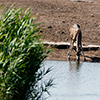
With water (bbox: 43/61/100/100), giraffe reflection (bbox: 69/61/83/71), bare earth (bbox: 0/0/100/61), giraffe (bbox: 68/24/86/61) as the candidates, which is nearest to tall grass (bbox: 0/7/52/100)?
water (bbox: 43/61/100/100)

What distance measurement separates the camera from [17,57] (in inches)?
234

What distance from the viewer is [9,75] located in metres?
5.91

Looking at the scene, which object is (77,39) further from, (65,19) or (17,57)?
(17,57)

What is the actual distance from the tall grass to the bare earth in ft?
23.6

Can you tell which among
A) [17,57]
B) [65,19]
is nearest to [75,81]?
[17,57]

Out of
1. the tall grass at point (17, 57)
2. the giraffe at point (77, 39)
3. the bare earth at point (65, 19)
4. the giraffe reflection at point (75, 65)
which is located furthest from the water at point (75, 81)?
the tall grass at point (17, 57)

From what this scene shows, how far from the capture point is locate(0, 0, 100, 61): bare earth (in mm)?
14398

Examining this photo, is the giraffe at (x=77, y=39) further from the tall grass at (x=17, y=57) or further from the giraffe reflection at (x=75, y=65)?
the tall grass at (x=17, y=57)

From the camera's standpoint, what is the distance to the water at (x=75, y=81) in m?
8.17

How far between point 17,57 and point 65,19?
14245 millimetres

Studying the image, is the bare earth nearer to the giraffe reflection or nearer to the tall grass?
the giraffe reflection

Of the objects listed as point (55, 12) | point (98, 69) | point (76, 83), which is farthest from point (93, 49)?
point (55, 12)

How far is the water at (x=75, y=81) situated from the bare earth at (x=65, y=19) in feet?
4.76

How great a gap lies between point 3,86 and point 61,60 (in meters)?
7.34
